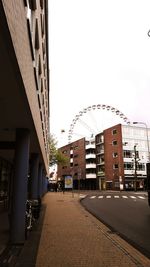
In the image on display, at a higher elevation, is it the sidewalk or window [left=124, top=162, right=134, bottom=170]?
window [left=124, top=162, right=134, bottom=170]

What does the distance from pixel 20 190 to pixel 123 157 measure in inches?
2412

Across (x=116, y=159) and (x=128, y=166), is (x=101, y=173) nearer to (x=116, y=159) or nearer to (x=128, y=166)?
(x=116, y=159)

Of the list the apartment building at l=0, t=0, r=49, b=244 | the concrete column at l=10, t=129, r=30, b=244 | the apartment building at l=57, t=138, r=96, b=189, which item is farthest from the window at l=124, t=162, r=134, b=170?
the concrete column at l=10, t=129, r=30, b=244

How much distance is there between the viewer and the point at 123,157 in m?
67.6

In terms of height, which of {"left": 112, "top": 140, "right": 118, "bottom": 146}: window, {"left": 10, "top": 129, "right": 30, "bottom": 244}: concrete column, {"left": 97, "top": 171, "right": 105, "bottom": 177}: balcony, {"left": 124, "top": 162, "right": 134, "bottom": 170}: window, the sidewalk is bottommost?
the sidewalk

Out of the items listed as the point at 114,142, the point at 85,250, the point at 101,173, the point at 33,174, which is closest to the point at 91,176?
the point at 101,173

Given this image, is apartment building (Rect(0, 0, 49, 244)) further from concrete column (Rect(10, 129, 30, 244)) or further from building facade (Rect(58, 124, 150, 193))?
building facade (Rect(58, 124, 150, 193))

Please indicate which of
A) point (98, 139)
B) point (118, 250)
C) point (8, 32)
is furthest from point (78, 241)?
point (98, 139)

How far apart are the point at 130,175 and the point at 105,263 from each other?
A: 205ft

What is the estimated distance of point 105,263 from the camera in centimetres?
562

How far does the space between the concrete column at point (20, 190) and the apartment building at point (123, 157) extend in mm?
57402

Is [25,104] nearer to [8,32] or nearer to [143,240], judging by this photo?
[8,32]

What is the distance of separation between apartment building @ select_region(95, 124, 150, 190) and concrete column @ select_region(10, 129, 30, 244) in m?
57.4

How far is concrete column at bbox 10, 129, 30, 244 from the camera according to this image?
25.5 feet
